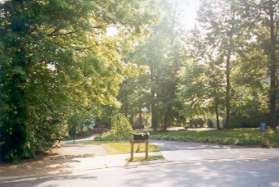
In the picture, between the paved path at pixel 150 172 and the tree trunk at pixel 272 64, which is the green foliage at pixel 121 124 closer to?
the paved path at pixel 150 172

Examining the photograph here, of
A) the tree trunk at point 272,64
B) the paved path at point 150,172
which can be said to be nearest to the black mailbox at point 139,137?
the paved path at point 150,172

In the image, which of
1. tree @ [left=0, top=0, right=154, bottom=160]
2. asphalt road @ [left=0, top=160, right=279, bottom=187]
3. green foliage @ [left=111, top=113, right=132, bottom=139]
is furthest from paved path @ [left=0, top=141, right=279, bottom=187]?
green foliage @ [left=111, top=113, right=132, bottom=139]

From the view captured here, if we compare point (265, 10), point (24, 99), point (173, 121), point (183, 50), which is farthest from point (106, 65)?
point (173, 121)

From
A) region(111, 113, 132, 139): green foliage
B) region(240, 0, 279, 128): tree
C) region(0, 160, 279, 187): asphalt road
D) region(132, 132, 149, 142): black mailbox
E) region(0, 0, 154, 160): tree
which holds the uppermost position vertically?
region(240, 0, 279, 128): tree

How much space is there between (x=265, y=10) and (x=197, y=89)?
9770mm

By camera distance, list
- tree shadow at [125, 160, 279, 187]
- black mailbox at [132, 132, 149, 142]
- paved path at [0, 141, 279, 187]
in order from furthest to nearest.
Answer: black mailbox at [132, 132, 149, 142]
paved path at [0, 141, 279, 187]
tree shadow at [125, 160, 279, 187]

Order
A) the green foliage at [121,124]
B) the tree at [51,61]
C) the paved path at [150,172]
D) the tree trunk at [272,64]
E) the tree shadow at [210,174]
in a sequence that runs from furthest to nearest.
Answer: the tree trunk at [272,64], the green foliage at [121,124], the tree at [51,61], the paved path at [150,172], the tree shadow at [210,174]

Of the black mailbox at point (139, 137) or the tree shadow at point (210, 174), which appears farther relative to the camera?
the black mailbox at point (139, 137)

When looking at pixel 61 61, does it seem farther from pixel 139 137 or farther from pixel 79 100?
pixel 139 137

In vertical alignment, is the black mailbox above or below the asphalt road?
above

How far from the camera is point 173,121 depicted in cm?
4756

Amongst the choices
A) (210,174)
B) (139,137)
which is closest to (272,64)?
(139,137)

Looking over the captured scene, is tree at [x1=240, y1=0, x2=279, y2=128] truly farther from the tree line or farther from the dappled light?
the dappled light

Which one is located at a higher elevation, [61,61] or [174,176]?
[61,61]
